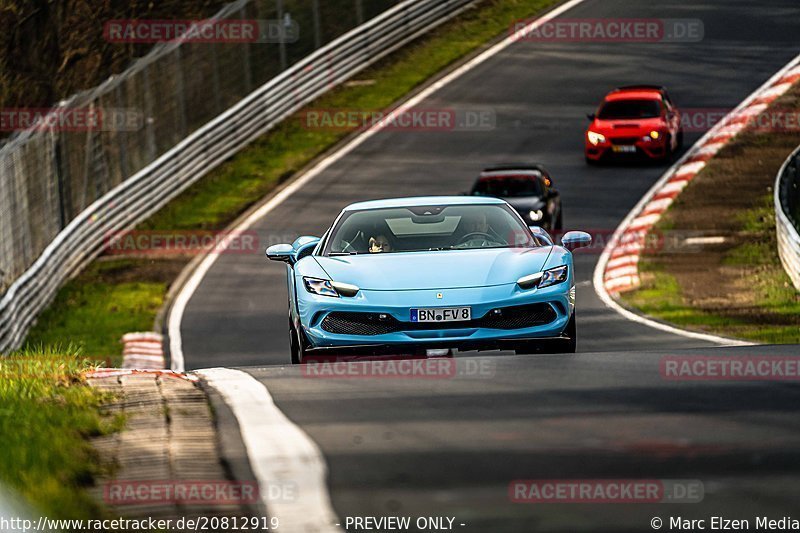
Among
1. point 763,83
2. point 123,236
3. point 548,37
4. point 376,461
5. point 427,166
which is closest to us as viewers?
point 376,461

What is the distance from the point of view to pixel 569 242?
11.9 m

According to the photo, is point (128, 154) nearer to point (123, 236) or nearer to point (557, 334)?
point (123, 236)

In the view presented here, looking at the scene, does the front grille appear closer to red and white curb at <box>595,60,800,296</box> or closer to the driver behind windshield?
the driver behind windshield

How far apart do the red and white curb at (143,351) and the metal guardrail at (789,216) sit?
28.7 ft

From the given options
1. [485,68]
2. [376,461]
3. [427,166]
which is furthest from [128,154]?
[376,461]

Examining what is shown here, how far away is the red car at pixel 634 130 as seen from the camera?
3312 cm

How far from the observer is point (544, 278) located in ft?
36.0

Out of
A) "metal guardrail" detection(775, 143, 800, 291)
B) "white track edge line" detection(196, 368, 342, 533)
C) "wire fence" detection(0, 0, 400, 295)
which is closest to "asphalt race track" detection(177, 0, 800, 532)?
"white track edge line" detection(196, 368, 342, 533)

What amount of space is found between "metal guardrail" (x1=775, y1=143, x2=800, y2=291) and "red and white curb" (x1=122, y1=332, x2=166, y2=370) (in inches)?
344

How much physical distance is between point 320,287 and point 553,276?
66.4 inches

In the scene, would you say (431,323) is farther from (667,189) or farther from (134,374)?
(667,189)

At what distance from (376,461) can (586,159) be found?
28088mm

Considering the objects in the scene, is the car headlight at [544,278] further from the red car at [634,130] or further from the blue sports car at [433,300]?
the red car at [634,130]

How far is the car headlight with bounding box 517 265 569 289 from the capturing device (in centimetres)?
1088
